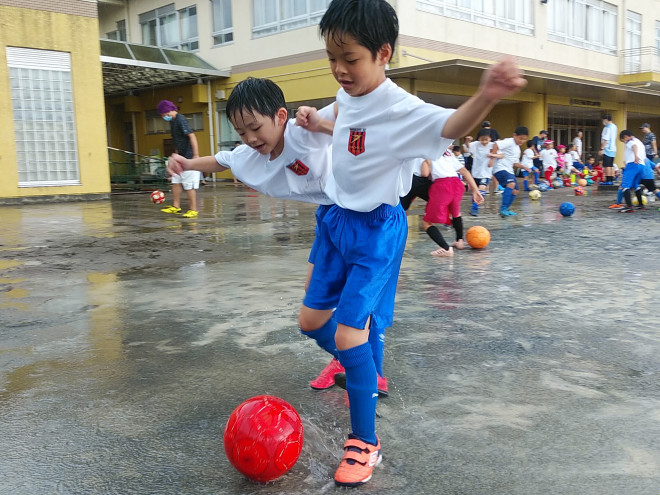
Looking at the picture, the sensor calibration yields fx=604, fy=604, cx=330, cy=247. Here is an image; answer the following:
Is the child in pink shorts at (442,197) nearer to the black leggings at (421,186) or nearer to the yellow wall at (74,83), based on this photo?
the black leggings at (421,186)

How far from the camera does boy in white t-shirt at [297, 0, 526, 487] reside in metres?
2.29

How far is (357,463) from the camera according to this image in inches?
90.0

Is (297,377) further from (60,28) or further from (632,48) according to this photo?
(632,48)

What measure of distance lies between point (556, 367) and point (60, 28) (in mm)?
17655

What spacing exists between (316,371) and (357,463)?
1.10m

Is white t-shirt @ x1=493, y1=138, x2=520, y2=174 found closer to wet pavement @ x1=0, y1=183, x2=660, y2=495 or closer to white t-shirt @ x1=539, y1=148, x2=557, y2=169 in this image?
wet pavement @ x1=0, y1=183, x2=660, y2=495

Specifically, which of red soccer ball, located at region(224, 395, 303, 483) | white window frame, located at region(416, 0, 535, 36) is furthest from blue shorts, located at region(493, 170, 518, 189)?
white window frame, located at region(416, 0, 535, 36)

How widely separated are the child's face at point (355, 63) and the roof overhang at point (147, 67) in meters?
21.5

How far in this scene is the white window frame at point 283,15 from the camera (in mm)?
23516

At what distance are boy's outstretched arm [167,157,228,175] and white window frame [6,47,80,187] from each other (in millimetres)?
15300

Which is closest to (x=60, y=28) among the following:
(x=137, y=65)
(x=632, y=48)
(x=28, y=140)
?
(x=28, y=140)

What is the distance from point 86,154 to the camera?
1783cm

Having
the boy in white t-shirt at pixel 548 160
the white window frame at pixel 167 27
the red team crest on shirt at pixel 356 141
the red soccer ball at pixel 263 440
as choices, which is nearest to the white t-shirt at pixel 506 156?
the boy in white t-shirt at pixel 548 160

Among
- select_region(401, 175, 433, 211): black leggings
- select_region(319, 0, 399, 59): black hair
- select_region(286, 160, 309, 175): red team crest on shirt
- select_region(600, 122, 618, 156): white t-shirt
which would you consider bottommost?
select_region(401, 175, 433, 211): black leggings
